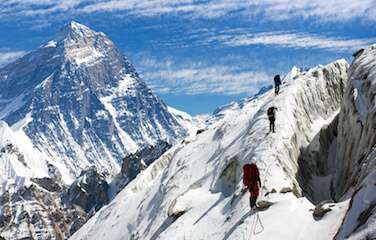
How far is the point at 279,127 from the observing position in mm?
56219

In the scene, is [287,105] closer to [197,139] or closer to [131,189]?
[197,139]

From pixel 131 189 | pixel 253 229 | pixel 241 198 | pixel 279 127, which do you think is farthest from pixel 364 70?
pixel 131 189

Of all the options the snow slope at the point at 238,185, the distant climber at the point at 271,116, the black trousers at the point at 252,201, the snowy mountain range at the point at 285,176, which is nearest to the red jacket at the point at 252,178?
the black trousers at the point at 252,201

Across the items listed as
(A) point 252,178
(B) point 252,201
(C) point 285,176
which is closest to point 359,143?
(C) point 285,176

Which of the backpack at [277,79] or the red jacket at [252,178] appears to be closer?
the red jacket at [252,178]

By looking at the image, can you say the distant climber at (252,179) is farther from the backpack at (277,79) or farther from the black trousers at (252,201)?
the backpack at (277,79)

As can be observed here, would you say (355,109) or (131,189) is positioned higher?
(355,109)

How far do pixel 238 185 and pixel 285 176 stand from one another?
391 cm

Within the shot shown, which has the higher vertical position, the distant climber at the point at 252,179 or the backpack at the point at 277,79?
the distant climber at the point at 252,179

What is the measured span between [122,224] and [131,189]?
12.8m

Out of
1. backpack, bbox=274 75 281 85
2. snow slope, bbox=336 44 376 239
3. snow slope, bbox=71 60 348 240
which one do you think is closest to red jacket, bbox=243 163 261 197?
snow slope, bbox=71 60 348 240

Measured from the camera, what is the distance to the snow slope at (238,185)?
38859mm

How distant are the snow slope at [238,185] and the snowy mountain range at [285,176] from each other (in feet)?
0.34

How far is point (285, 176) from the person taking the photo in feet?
154
